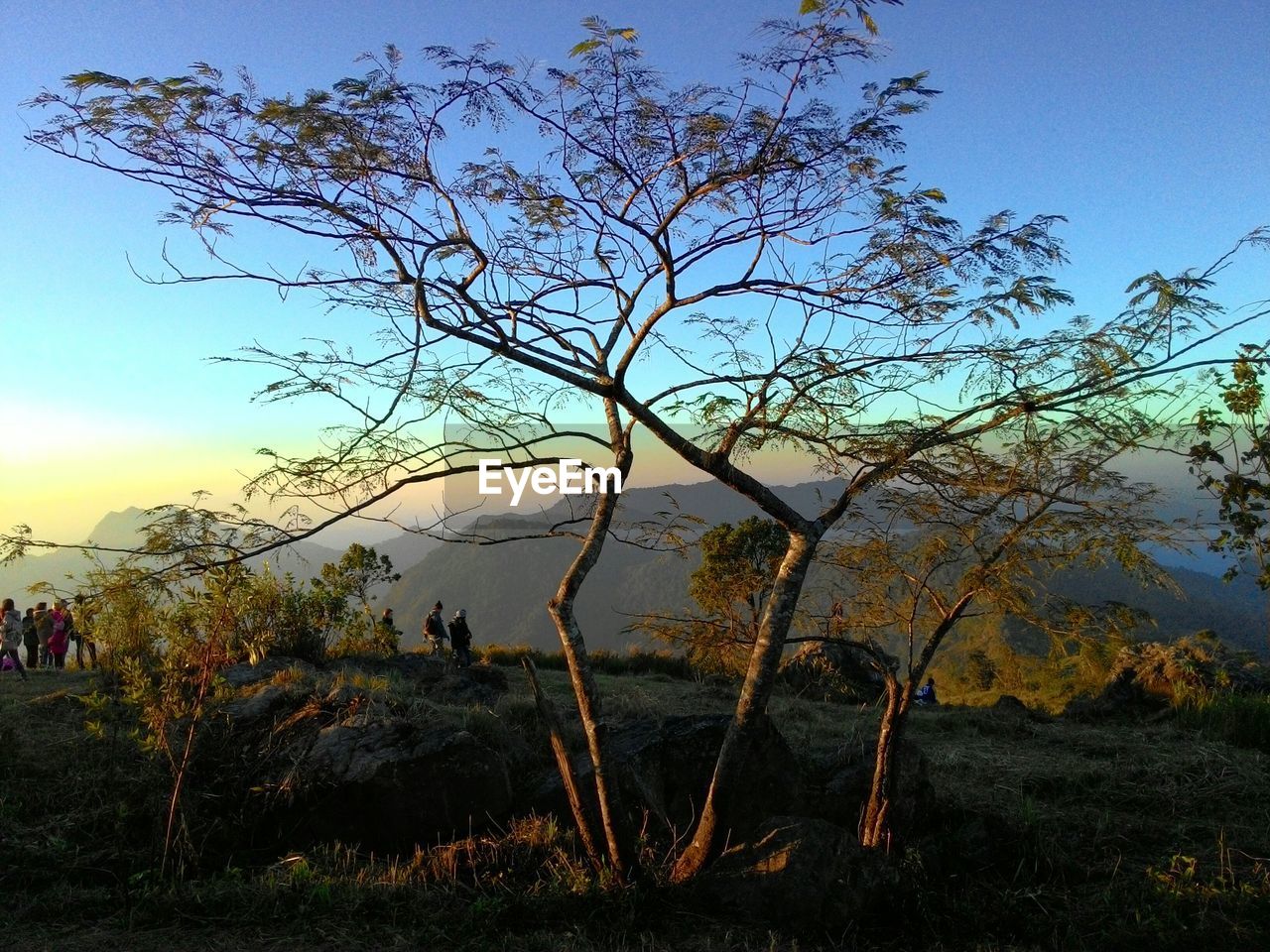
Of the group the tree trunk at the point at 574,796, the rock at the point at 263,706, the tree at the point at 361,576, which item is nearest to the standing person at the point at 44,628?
the tree at the point at 361,576

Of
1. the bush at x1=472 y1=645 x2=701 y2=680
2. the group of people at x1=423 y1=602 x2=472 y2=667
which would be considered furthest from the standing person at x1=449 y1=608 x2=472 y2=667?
the bush at x1=472 y1=645 x2=701 y2=680

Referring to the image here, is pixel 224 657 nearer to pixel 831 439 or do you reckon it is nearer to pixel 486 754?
pixel 486 754

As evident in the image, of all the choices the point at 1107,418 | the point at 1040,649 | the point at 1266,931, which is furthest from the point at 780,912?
the point at 1040,649

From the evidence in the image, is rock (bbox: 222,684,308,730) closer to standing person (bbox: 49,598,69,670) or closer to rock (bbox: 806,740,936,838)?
rock (bbox: 806,740,936,838)

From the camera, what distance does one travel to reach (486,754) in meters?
7.21

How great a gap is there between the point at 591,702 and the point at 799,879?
5.85 feet

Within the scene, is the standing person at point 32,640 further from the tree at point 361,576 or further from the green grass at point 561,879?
the green grass at point 561,879

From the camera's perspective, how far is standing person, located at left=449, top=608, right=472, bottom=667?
1750 centimetres

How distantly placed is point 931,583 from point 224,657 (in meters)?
5.89

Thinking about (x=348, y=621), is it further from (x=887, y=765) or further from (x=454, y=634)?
(x=887, y=765)

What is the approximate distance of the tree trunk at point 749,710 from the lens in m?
5.97

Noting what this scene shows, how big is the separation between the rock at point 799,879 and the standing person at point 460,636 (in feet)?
39.8

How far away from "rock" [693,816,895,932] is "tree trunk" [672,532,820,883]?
20 cm

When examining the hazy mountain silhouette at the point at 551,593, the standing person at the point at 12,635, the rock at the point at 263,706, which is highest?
the standing person at the point at 12,635
